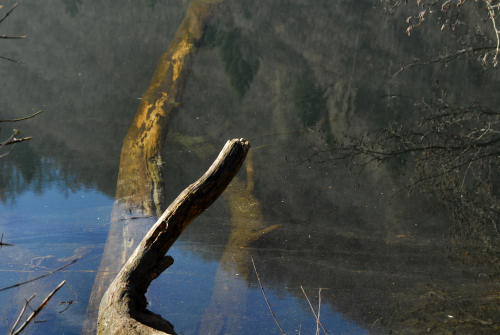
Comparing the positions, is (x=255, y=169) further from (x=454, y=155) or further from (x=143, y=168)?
(x=454, y=155)

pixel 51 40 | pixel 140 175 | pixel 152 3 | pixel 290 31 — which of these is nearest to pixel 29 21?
pixel 51 40

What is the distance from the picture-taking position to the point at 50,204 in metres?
4.58

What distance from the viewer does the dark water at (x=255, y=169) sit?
326cm

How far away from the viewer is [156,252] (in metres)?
1.86

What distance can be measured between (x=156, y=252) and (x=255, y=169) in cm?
326

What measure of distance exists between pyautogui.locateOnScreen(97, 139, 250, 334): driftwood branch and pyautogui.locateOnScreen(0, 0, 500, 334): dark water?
4.15 ft

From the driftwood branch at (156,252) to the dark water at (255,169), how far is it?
4.15ft

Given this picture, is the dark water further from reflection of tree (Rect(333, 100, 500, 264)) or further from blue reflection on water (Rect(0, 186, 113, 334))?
reflection of tree (Rect(333, 100, 500, 264))

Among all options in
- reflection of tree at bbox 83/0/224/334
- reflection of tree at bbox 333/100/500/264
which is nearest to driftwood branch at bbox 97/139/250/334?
reflection of tree at bbox 83/0/224/334

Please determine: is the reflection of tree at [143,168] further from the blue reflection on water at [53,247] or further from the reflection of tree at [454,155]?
the reflection of tree at [454,155]

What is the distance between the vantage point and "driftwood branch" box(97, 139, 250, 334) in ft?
5.61

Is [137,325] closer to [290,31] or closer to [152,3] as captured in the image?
[290,31]

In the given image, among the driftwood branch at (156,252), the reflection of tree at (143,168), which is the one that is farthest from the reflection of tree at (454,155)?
the driftwood branch at (156,252)

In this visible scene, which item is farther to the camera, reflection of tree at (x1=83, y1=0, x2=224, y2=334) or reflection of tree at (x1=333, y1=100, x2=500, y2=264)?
reflection of tree at (x1=333, y1=100, x2=500, y2=264)
